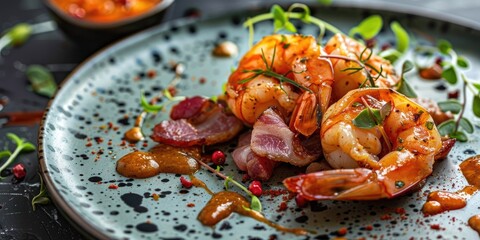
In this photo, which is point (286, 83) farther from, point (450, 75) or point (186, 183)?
point (450, 75)

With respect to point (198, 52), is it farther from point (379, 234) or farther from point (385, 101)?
point (379, 234)

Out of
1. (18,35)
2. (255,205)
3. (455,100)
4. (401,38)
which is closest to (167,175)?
(255,205)

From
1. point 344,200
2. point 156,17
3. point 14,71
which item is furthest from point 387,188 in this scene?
point 14,71

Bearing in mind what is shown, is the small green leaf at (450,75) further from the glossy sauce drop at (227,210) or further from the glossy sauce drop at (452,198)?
the glossy sauce drop at (227,210)

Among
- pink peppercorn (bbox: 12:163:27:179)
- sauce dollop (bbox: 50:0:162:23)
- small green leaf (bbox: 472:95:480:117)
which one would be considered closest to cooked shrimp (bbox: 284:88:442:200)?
small green leaf (bbox: 472:95:480:117)

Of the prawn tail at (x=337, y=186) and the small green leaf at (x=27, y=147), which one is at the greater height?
the prawn tail at (x=337, y=186)

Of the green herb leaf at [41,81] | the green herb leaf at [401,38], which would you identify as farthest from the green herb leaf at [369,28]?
the green herb leaf at [41,81]
